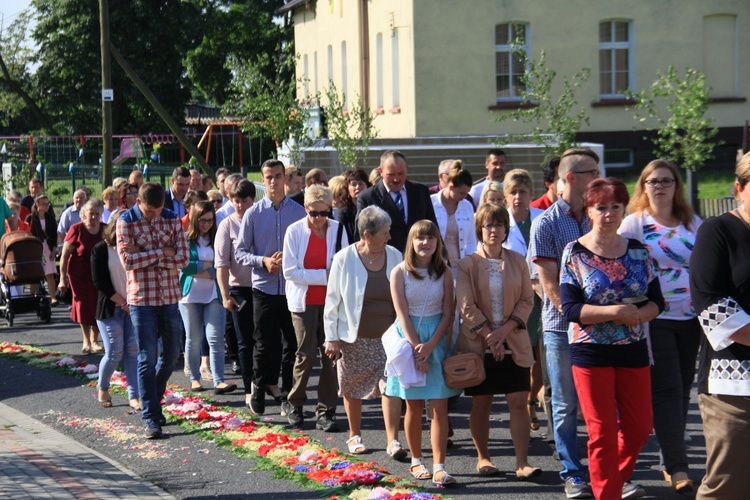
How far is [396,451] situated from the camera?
8117 millimetres

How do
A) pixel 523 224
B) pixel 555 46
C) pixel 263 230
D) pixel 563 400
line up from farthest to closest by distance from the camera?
pixel 555 46 < pixel 263 230 < pixel 523 224 < pixel 563 400

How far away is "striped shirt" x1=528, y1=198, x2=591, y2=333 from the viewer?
285 inches

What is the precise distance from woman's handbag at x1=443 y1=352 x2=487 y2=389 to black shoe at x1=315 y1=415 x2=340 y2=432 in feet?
6.46

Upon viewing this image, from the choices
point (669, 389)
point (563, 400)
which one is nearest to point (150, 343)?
point (563, 400)

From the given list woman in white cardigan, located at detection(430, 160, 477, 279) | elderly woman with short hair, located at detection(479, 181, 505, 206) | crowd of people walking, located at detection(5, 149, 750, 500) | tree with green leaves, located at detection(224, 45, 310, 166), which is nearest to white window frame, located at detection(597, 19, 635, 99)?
tree with green leaves, located at detection(224, 45, 310, 166)

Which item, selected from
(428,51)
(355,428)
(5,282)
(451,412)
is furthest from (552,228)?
(428,51)

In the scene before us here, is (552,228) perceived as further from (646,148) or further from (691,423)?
(646,148)

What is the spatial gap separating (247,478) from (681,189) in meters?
3.46

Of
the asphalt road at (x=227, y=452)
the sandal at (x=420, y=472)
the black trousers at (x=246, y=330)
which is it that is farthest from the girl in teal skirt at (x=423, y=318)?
the black trousers at (x=246, y=330)

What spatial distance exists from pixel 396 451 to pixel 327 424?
1.31m

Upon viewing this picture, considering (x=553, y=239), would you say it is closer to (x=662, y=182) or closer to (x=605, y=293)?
(x=662, y=182)

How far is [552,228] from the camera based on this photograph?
7254 millimetres

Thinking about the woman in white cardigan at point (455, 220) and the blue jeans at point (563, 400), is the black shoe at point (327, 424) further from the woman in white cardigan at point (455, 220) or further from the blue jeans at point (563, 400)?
the blue jeans at point (563, 400)

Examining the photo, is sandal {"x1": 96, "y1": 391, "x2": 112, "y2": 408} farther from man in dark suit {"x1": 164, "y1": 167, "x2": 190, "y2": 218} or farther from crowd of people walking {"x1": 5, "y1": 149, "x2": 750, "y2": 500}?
man in dark suit {"x1": 164, "y1": 167, "x2": 190, "y2": 218}
